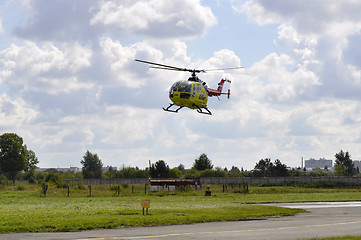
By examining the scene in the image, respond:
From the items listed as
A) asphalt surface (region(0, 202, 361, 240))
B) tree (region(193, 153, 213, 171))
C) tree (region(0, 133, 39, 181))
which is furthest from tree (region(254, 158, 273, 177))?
asphalt surface (region(0, 202, 361, 240))

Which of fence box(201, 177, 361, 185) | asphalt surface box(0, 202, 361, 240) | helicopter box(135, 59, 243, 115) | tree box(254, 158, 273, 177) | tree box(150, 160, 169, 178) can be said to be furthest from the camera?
tree box(254, 158, 273, 177)

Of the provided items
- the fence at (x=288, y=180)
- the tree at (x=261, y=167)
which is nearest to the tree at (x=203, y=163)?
the tree at (x=261, y=167)

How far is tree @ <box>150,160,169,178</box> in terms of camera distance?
141 meters

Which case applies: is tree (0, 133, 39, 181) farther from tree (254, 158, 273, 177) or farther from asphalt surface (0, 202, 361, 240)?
asphalt surface (0, 202, 361, 240)

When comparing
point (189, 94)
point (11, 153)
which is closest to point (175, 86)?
point (189, 94)

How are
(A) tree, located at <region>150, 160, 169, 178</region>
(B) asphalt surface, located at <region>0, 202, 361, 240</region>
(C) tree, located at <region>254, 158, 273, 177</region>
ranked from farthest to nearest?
(C) tree, located at <region>254, 158, 273, 177</region> → (A) tree, located at <region>150, 160, 169, 178</region> → (B) asphalt surface, located at <region>0, 202, 361, 240</region>

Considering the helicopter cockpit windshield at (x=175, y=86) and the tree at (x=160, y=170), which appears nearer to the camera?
the helicopter cockpit windshield at (x=175, y=86)

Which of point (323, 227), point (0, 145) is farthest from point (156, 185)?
point (0, 145)

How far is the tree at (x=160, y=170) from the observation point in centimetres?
14125

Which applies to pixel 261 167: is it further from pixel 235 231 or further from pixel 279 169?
pixel 235 231

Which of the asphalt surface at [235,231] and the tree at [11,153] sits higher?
the tree at [11,153]

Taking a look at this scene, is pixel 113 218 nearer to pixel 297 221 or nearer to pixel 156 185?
pixel 297 221

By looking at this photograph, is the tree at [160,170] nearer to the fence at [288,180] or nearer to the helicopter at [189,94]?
the fence at [288,180]

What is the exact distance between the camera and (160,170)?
142125 millimetres
